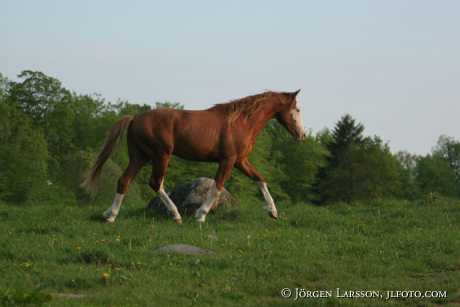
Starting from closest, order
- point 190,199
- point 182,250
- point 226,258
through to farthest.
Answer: point 226,258
point 182,250
point 190,199

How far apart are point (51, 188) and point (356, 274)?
4200 centimetres

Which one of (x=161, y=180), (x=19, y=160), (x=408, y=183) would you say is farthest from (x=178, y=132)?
(x=408, y=183)

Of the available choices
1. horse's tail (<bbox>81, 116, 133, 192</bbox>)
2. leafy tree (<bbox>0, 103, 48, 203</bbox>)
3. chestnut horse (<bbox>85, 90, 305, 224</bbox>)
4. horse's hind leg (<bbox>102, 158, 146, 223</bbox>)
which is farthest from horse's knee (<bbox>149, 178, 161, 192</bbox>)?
leafy tree (<bbox>0, 103, 48, 203</bbox>)

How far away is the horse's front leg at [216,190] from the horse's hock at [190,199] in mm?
807

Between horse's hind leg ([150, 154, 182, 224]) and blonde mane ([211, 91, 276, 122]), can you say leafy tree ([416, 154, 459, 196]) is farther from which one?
horse's hind leg ([150, 154, 182, 224])

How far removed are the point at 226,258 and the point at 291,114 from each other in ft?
20.0

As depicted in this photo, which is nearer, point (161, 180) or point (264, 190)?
point (161, 180)

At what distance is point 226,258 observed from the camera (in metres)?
10.5

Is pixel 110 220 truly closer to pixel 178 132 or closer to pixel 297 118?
pixel 178 132

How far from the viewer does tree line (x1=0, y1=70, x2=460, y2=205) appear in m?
48.6

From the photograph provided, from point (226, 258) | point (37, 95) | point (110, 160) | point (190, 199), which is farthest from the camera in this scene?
point (37, 95)

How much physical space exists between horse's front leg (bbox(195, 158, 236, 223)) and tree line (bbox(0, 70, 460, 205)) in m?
23.6

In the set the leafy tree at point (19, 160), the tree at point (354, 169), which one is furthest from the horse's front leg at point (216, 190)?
the tree at point (354, 169)

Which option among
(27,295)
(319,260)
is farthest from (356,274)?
(27,295)
